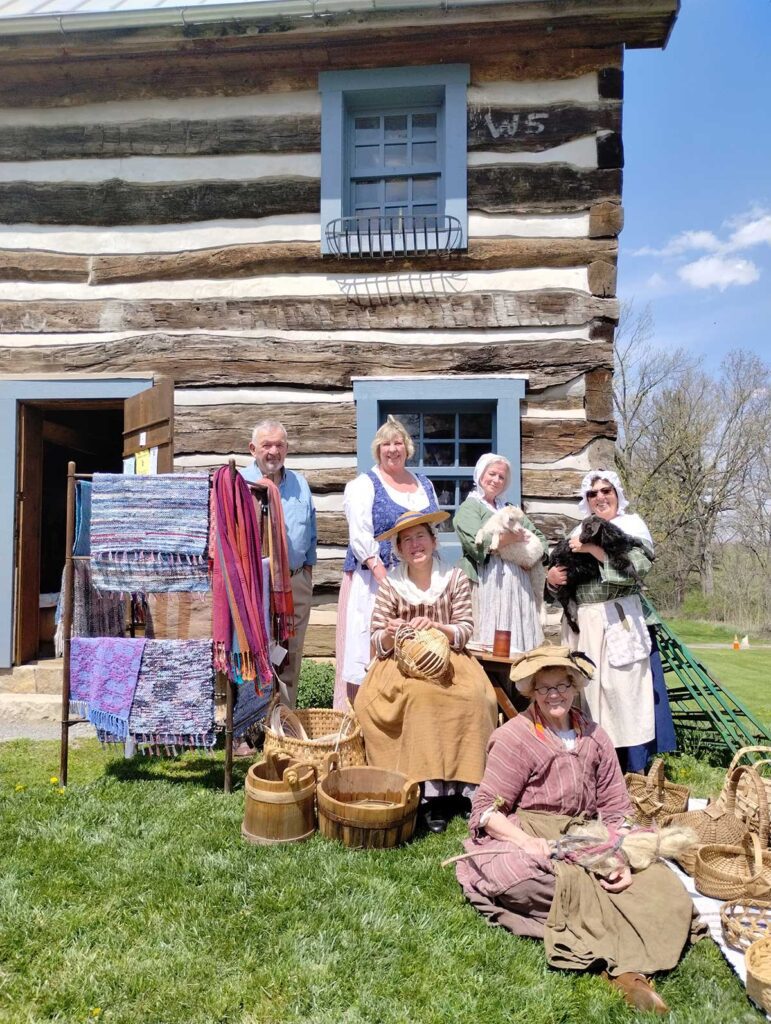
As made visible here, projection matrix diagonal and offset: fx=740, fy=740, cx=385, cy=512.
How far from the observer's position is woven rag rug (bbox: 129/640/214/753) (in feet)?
13.2

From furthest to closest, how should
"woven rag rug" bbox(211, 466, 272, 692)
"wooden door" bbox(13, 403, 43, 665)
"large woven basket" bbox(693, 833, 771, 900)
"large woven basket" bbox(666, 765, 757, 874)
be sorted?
"wooden door" bbox(13, 403, 43, 665) < "woven rag rug" bbox(211, 466, 272, 692) < "large woven basket" bbox(666, 765, 757, 874) < "large woven basket" bbox(693, 833, 771, 900)

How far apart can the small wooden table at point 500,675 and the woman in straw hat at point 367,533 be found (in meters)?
0.69

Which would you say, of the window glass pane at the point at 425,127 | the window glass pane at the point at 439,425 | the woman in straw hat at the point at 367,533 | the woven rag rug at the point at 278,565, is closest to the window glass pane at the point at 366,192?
the window glass pane at the point at 425,127

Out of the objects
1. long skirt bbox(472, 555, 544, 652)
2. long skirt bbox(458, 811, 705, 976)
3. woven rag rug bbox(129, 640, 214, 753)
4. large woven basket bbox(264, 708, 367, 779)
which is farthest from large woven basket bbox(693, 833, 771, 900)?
woven rag rug bbox(129, 640, 214, 753)

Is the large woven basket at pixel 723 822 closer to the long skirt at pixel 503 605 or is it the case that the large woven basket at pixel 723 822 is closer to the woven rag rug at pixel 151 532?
the long skirt at pixel 503 605

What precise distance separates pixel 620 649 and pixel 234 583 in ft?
6.96

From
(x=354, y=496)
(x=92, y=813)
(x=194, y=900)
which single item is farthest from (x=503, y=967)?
(x=354, y=496)

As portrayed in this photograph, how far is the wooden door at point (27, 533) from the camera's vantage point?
620 centimetres

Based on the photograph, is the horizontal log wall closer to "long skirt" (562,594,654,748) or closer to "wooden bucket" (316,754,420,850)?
"long skirt" (562,594,654,748)

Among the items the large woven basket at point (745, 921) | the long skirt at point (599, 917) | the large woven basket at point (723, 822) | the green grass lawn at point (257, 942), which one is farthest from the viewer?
the large woven basket at point (723, 822)

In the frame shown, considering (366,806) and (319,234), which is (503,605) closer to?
(366,806)

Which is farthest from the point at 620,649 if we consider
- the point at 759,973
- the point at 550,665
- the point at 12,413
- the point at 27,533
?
the point at 12,413

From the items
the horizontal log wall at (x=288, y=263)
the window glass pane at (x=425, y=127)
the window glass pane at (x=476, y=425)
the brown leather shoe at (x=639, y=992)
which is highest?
the window glass pane at (x=425, y=127)

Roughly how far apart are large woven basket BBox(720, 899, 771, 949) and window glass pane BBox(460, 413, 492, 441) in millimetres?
3875
